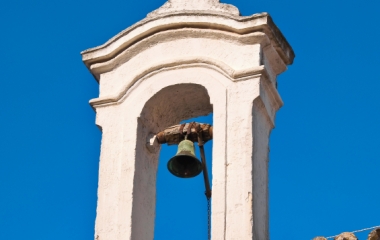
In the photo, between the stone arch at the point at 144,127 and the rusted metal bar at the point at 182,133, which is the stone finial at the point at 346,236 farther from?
the rusted metal bar at the point at 182,133

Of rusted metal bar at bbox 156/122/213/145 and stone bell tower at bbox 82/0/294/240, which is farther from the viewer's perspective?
rusted metal bar at bbox 156/122/213/145

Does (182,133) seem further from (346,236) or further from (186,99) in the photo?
(346,236)

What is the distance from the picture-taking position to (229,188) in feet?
37.3

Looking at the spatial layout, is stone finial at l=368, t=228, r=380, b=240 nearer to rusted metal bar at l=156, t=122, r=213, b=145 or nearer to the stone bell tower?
the stone bell tower

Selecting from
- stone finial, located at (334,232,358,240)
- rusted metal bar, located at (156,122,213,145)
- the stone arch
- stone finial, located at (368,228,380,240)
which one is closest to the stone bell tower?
the stone arch

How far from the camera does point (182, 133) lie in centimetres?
1211

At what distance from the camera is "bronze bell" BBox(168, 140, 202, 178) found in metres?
12.0

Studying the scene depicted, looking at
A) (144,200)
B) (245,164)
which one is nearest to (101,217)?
(144,200)

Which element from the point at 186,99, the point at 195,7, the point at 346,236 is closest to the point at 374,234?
the point at 346,236

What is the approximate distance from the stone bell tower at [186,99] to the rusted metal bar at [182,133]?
0.35 feet

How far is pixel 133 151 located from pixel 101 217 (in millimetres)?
546

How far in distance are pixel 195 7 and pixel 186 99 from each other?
2.33ft

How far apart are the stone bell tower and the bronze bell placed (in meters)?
0.16

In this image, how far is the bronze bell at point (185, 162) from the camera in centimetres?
1203
